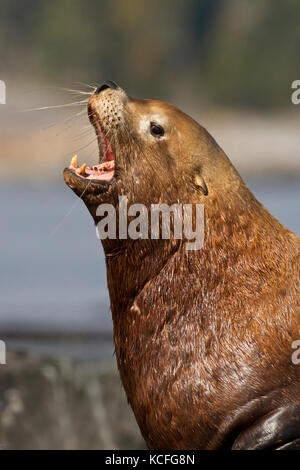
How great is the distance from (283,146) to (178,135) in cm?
2510

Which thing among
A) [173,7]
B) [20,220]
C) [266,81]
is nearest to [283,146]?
[266,81]

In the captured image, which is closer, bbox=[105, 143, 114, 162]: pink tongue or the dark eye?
the dark eye

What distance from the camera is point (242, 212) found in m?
5.26

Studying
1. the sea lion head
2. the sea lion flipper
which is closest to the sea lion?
the sea lion head

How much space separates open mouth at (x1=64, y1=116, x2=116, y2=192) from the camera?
5156 mm

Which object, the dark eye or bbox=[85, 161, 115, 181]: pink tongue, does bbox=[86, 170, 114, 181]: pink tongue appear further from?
the dark eye

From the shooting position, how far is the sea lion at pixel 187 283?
5.01 metres

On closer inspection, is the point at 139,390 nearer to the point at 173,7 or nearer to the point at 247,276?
the point at 247,276

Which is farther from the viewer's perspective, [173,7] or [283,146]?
[173,7]

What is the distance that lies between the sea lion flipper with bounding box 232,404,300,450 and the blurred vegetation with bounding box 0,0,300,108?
1129 inches

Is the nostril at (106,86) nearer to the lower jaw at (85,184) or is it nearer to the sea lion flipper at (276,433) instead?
the lower jaw at (85,184)

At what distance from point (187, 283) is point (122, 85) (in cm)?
3122

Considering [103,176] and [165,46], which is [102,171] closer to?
[103,176]

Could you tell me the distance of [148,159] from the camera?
17.2 ft
